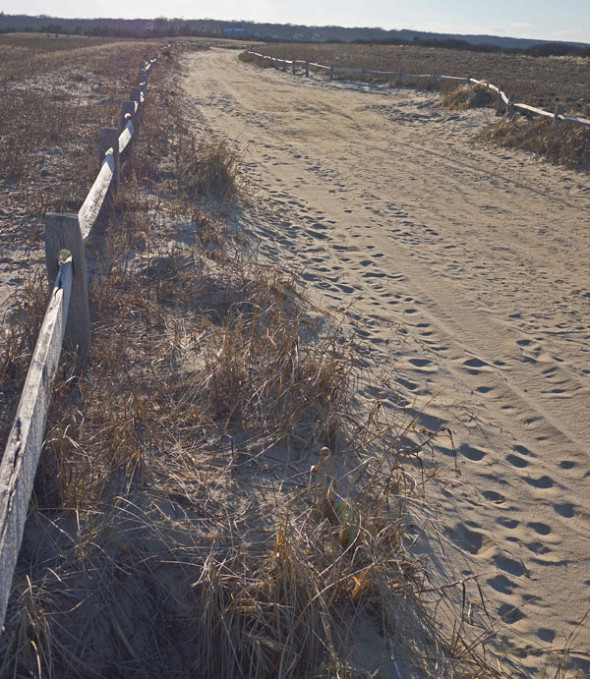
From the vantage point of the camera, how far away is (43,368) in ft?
8.50

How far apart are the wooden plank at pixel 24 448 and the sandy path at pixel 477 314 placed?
1.85 m

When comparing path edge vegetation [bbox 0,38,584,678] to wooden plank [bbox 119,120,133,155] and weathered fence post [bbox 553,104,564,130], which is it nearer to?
wooden plank [bbox 119,120,133,155]

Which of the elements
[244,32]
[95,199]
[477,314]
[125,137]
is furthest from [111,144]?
[244,32]

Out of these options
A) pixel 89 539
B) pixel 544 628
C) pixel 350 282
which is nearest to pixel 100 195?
pixel 350 282

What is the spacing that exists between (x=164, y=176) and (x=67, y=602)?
6.61m

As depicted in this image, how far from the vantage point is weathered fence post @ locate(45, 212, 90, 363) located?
3393 mm

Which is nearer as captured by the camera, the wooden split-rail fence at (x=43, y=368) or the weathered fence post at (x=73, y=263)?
the wooden split-rail fence at (x=43, y=368)

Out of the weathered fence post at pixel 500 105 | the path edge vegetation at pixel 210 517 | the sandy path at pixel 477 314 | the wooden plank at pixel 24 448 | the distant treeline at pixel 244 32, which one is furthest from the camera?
the distant treeline at pixel 244 32

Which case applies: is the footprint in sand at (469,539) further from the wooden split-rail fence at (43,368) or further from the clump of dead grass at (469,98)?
the clump of dead grass at (469,98)

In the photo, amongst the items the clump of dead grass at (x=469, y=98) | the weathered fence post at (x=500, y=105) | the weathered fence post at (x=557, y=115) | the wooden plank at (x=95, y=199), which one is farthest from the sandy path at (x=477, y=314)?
the clump of dead grass at (x=469, y=98)

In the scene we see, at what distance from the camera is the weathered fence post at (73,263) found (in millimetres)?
3393

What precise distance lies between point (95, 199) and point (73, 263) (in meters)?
Result: 1.54

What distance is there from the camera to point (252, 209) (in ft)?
25.9

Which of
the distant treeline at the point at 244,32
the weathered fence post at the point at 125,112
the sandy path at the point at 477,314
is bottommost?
the sandy path at the point at 477,314
